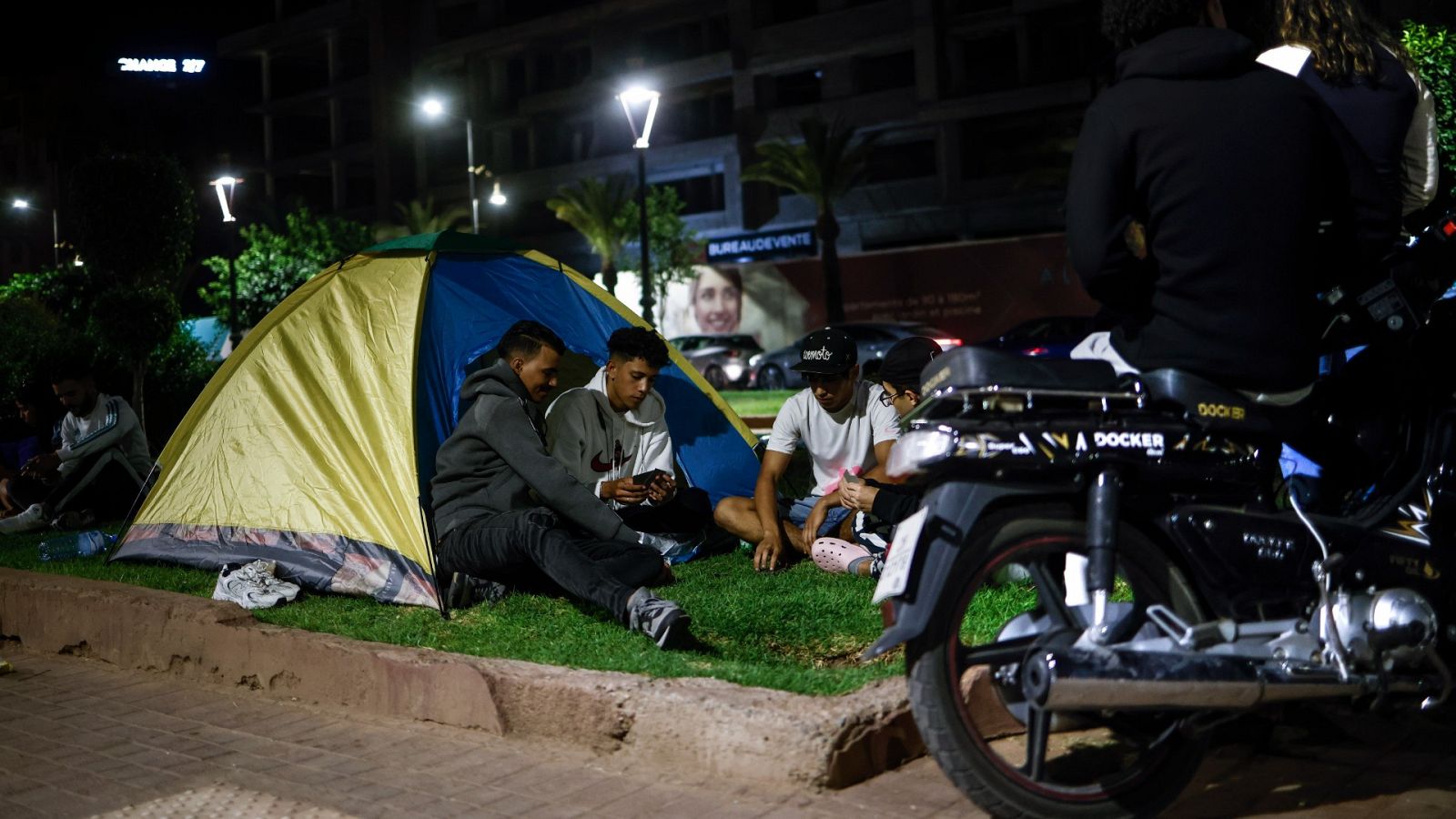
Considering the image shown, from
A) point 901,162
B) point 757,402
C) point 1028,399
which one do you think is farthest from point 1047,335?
point 1028,399

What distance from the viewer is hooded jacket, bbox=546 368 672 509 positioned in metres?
7.01

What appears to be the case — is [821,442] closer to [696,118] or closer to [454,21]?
[696,118]

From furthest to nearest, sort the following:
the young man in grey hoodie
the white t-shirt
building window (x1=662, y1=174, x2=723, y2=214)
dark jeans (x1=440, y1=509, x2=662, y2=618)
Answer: building window (x1=662, y1=174, x2=723, y2=214) → the white t-shirt → the young man in grey hoodie → dark jeans (x1=440, y1=509, x2=662, y2=618)

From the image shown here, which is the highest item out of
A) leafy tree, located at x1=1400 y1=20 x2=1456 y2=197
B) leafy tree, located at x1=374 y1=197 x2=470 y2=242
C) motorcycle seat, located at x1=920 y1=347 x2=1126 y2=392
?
leafy tree, located at x1=374 y1=197 x2=470 y2=242

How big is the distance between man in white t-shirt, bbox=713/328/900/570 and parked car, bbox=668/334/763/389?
983 inches

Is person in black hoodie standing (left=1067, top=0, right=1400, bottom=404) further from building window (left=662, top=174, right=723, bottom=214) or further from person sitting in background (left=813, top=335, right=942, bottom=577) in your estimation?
building window (left=662, top=174, right=723, bottom=214)

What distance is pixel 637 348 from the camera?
682cm

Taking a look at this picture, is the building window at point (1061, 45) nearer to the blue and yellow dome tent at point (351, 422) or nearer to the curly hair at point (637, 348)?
the blue and yellow dome tent at point (351, 422)

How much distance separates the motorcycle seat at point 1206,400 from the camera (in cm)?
327

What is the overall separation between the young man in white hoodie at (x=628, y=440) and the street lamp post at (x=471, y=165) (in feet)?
68.5

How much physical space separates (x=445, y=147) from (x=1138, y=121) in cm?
5303

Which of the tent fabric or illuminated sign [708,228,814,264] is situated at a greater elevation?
illuminated sign [708,228,814,264]

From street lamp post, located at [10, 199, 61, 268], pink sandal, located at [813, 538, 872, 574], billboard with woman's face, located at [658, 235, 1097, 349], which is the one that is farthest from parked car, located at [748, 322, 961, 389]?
pink sandal, located at [813, 538, 872, 574]

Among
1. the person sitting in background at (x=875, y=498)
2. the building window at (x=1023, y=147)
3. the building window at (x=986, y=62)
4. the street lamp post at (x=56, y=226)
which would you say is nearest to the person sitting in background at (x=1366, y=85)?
the person sitting in background at (x=875, y=498)
